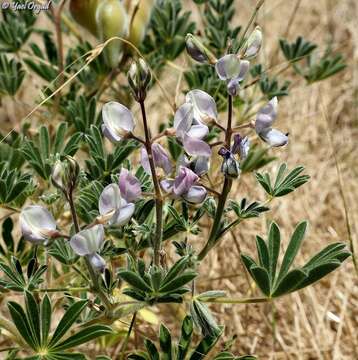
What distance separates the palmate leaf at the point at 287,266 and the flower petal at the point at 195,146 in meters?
0.15

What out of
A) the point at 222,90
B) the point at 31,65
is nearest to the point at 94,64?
the point at 31,65

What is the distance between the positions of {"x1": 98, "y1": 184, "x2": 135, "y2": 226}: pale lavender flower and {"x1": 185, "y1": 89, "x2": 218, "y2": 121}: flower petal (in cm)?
17

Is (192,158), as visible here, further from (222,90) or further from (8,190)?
(222,90)

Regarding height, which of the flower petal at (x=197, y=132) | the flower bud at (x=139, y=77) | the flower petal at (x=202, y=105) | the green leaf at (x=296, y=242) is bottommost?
the green leaf at (x=296, y=242)

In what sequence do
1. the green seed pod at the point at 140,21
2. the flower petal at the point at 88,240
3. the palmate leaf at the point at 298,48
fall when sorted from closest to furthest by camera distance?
the flower petal at the point at 88,240 → the green seed pod at the point at 140,21 → the palmate leaf at the point at 298,48

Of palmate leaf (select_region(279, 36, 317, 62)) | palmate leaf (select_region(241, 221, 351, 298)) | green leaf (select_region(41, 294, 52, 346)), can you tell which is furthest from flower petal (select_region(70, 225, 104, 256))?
palmate leaf (select_region(279, 36, 317, 62))

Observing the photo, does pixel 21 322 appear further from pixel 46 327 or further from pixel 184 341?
pixel 184 341

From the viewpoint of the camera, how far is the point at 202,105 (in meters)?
0.93

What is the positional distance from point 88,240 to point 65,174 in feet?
0.28

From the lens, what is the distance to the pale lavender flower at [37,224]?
0.83 meters

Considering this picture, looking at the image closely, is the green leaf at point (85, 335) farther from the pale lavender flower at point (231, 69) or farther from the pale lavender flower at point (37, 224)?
the pale lavender flower at point (231, 69)

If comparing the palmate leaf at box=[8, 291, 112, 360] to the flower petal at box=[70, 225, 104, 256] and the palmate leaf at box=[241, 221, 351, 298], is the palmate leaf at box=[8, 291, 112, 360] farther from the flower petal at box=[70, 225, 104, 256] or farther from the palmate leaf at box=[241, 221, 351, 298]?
the palmate leaf at box=[241, 221, 351, 298]

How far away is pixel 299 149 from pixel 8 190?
1282 millimetres

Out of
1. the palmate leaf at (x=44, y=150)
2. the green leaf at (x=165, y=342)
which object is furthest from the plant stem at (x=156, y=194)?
the palmate leaf at (x=44, y=150)
